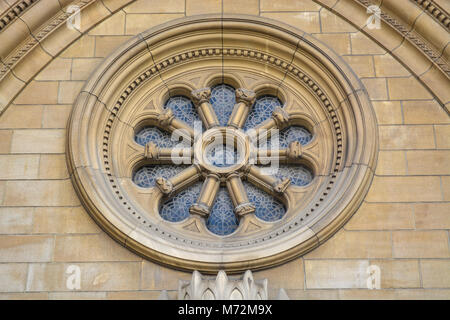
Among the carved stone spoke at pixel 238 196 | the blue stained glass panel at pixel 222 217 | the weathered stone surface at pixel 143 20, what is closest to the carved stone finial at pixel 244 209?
the carved stone spoke at pixel 238 196

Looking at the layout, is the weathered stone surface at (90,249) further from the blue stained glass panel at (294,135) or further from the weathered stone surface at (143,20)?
the weathered stone surface at (143,20)

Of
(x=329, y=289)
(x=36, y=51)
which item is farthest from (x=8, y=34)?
(x=329, y=289)

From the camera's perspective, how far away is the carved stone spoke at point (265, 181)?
Result: 11703mm

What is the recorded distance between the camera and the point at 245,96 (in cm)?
1239

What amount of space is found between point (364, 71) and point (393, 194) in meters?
1.83

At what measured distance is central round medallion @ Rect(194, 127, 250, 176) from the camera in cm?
1202

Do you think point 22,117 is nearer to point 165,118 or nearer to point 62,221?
point 62,221

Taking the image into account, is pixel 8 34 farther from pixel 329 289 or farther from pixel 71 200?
pixel 329 289

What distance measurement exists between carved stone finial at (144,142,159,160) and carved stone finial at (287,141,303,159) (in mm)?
1707

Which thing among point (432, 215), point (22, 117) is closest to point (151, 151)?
point (22, 117)

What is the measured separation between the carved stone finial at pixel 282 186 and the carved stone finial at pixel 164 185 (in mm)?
1315

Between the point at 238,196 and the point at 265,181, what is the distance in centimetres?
43

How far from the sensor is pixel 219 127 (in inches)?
481

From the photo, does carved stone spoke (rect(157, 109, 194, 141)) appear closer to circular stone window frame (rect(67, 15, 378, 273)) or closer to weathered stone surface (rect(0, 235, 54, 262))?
circular stone window frame (rect(67, 15, 378, 273))
